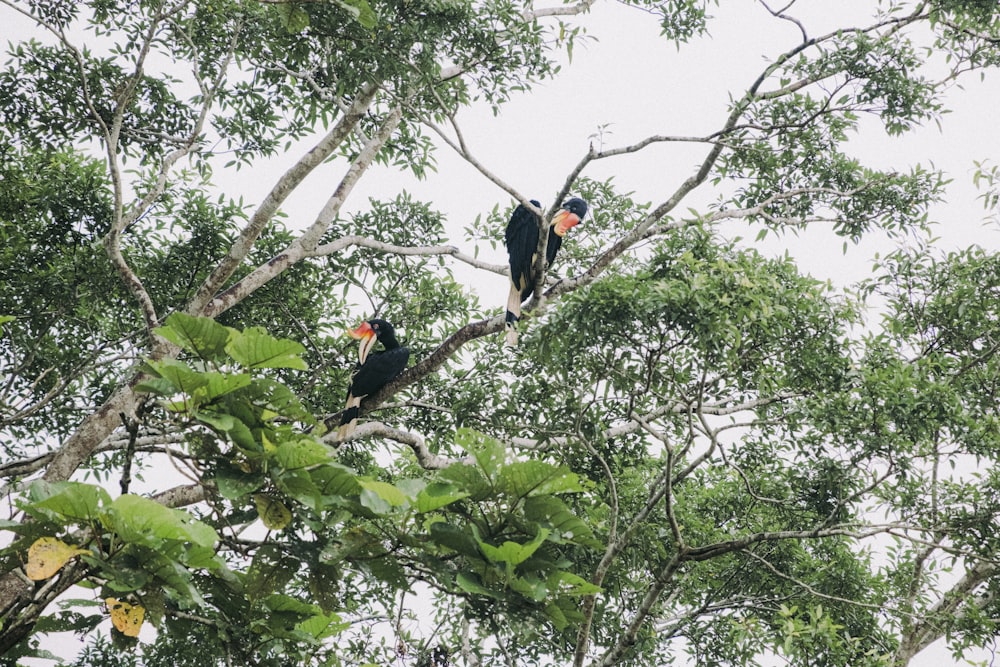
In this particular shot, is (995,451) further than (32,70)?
No

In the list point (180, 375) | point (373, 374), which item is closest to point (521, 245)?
point (373, 374)

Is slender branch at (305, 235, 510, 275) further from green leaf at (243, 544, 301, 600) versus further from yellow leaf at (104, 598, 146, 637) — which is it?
yellow leaf at (104, 598, 146, 637)

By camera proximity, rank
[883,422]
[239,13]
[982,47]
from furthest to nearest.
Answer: [239,13], [982,47], [883,422]

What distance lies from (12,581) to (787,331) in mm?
A: 4483

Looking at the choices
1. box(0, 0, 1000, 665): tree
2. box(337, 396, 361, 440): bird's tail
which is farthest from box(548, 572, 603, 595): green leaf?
box(337, 396, 361, 440): bird's tail

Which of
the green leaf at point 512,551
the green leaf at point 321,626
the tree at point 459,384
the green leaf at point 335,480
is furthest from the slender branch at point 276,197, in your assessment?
the green leaf at point 512,551

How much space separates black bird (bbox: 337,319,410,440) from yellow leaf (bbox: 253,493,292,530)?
3.18m

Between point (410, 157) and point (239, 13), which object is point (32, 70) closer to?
point (239, 13)

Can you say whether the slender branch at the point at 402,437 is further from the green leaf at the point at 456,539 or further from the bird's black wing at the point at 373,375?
the green leaf at the point at 456,539

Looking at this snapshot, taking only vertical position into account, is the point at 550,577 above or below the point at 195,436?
below

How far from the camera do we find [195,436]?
3.04 m

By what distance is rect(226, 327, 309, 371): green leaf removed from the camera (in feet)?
9.55

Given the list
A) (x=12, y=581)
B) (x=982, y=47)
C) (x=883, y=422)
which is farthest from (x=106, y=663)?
(x=982, y=47)

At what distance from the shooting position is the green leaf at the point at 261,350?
291cm
